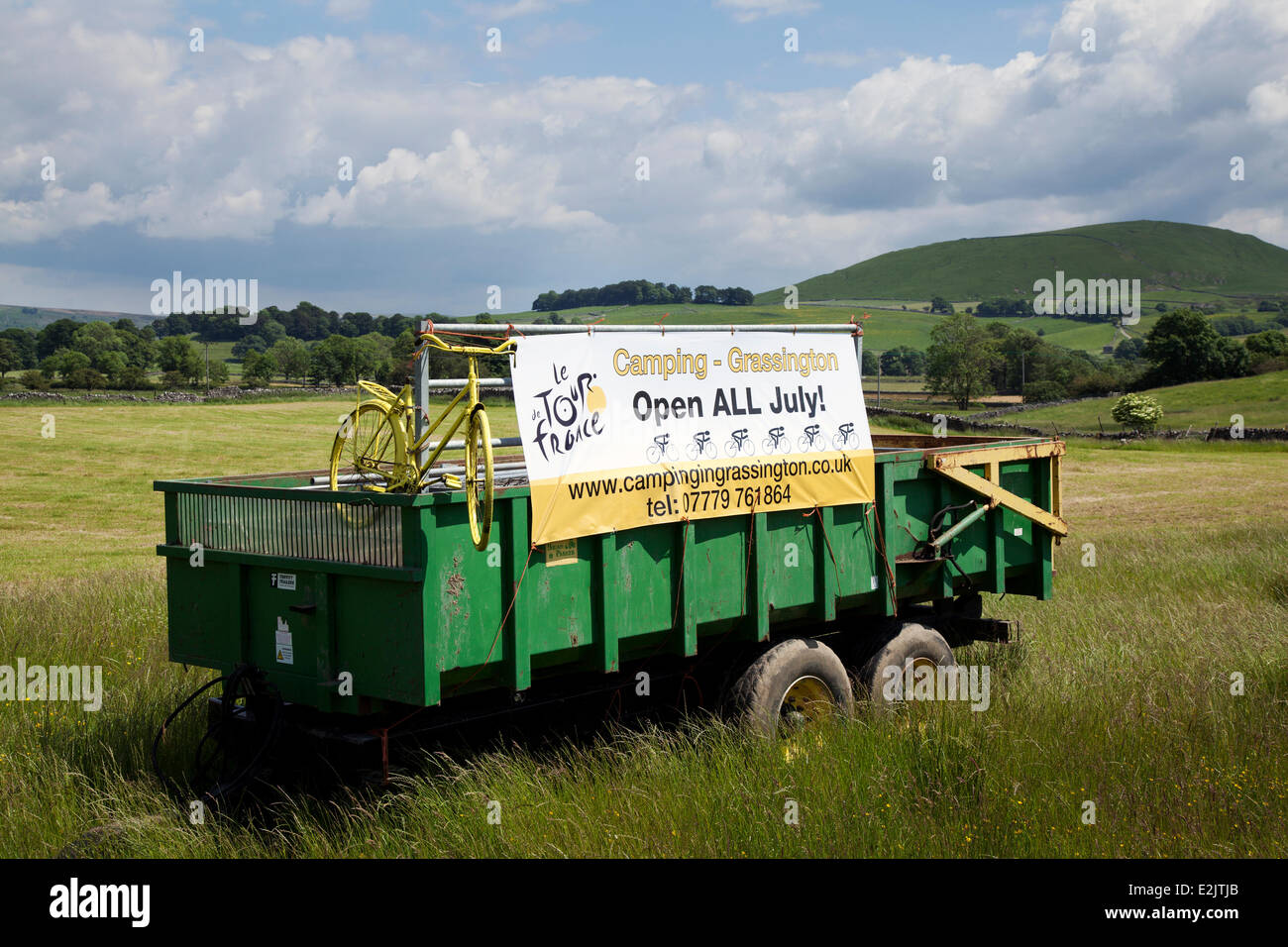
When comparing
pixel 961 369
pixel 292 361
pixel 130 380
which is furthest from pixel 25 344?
pixel 961 369

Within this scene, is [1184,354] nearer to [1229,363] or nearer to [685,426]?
[1229,363]

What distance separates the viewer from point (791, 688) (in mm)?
6977

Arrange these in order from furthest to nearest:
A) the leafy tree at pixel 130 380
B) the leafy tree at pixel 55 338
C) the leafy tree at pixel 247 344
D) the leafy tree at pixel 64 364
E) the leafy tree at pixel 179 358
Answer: the leafy tree at pixel 247 344 < the leafy tree at pixel 55 338 < the leafy tree at pixel 179 358 < the leafy tree at pixel 64 364 < the leafy tree at pixel 130 380

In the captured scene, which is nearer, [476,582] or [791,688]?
[476,582]

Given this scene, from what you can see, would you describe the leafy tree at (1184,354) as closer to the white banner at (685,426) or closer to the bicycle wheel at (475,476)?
the white banner at (685,426)

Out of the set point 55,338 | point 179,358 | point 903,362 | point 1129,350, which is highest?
point 55,338

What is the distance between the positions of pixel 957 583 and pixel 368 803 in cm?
444

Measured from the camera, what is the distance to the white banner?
18.7 ft

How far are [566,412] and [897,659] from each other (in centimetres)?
321

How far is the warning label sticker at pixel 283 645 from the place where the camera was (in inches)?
228
